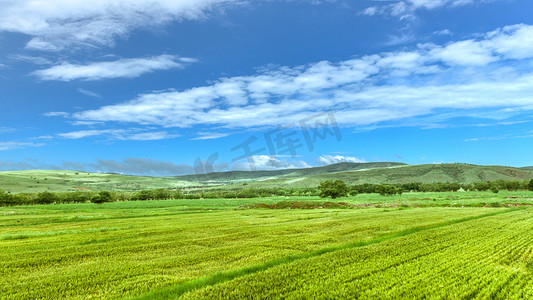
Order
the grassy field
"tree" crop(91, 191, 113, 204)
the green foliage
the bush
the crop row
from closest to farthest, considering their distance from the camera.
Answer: the crop row
the grassy field
the green foliage
"tree" crop(91, 191, 113, 204)
the bush

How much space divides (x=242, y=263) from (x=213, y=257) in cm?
213

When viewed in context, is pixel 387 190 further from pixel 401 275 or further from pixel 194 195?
pixel 401 275

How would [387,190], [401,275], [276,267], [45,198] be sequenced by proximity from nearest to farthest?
[401,275]
[276,267]
[45,198]
[387,190]

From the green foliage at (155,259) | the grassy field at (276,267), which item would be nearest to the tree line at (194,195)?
the green foliage at (155,259)

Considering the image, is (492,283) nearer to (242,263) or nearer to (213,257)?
(242,263)

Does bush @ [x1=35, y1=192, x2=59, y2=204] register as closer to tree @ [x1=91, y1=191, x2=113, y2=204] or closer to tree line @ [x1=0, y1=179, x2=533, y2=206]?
tree line @ [x1=0, y1=179, x2=533, y2=206]

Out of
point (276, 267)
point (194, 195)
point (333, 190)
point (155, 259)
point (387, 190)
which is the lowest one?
point (194, 195)

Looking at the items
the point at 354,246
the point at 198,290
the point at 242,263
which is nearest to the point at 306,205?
the point at 354,246

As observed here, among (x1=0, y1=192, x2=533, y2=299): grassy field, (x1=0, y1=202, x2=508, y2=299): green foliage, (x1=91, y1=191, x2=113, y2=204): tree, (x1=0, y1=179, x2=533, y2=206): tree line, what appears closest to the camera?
(x1=0, y1=192, x2=533, y2=299): grassy field

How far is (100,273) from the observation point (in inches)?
492

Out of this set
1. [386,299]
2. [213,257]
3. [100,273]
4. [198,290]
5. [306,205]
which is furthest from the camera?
[306,205]

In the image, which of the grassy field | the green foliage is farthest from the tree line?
the grassy field

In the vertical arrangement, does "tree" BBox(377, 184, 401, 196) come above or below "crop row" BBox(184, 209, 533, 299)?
above

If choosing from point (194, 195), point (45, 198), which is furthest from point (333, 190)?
point (45, 198)
